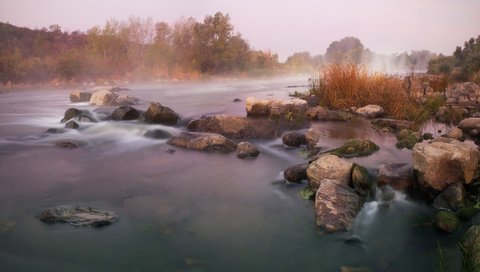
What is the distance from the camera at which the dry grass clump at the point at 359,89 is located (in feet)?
40.2

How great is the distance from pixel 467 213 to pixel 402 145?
128 inches

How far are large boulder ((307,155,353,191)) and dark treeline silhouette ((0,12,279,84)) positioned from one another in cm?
2868

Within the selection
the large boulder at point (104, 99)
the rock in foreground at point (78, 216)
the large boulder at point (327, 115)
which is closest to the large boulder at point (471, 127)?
the large boulder at point (327, 115)

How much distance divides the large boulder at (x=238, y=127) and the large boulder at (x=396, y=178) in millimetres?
4184

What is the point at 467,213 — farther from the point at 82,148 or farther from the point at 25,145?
the point at 25,145

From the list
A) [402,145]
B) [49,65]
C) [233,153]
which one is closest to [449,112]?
[402,145]

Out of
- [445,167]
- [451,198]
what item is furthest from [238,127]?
[451,198]

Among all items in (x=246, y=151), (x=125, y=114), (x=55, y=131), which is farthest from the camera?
(x=125, y=114)

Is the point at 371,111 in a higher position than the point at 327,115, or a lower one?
higher

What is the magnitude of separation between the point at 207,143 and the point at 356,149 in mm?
3353

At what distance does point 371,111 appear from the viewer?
11.6 metres

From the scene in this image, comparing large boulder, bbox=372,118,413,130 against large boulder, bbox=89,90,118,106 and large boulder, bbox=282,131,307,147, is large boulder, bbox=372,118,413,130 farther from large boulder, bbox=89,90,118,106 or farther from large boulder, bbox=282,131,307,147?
large boulder, bbox=89,90,118,106

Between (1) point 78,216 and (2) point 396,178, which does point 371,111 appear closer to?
(2) point 396,178

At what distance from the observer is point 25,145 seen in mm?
9266
